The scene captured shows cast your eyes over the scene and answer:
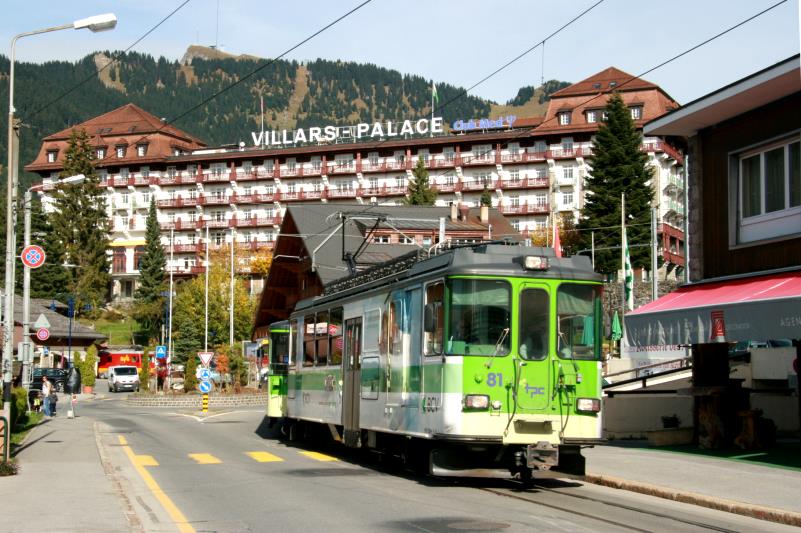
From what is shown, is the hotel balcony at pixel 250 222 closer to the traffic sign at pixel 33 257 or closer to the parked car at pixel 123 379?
the parked car at pixel 123 379

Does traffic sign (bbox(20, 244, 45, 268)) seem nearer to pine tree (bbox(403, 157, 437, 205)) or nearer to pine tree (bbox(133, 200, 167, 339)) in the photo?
pine tree (bbox(403, 157, 437, 205))

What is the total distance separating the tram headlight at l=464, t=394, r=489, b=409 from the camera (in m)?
16.0

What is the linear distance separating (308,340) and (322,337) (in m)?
1.48

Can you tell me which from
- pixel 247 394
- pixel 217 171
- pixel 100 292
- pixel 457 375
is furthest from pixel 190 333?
pixel 457 375

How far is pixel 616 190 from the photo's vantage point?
87.5 m

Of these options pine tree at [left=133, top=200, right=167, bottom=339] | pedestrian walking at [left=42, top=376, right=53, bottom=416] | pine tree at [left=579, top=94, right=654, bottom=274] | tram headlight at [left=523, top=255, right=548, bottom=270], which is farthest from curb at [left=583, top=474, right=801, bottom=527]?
pine tree at [left=133, top=200, right=167, bottom=339]

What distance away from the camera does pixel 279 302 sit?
6906 centimetres

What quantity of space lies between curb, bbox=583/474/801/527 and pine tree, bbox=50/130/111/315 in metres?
109

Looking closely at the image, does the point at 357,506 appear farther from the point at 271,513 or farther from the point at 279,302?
the point at 279,302

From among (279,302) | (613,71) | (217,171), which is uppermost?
(613,71)

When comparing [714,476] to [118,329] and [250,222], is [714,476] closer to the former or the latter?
[118,329]

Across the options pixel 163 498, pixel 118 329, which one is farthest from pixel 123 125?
pixel 163 498

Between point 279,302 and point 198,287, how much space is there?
3646 cm

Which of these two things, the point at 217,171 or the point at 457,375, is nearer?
the point at 457,375
